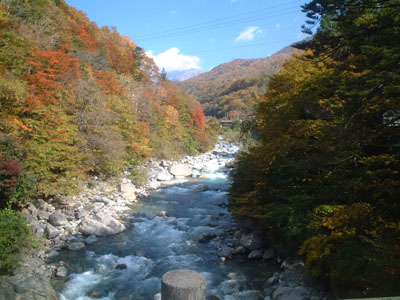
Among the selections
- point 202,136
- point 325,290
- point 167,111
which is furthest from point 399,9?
point 202,136

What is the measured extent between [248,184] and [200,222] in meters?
3.19

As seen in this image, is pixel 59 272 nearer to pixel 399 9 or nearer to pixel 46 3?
pixel 399 9

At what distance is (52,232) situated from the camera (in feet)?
32.8

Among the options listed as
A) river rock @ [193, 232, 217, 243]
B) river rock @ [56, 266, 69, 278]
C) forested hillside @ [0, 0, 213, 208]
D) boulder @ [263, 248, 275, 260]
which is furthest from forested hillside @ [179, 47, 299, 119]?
river rock @ [56, 266, 69, 278]

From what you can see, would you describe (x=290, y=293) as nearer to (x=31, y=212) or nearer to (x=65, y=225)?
(x=65, y=225)

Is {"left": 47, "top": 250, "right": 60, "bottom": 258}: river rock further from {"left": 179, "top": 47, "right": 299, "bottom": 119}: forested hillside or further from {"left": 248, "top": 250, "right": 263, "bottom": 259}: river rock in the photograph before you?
{"left": 179, "top": 47, "right": 299, "bottom": 119}: forested hillside

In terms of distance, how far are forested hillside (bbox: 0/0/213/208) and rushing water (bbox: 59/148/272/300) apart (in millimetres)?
3717

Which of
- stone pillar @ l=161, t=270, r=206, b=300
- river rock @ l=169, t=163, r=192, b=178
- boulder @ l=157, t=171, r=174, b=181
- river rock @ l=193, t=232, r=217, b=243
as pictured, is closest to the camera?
stone pillar @ l=161, t=270, r=206, b=300

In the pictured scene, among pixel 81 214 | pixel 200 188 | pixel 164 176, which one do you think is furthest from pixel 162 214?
pixel 164 176

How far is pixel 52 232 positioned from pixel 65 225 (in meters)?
0.92

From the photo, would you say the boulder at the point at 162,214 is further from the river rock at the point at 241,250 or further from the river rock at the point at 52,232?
the river rock at the point at 241,250

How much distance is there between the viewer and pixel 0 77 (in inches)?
436

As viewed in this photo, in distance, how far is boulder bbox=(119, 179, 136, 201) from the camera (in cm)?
1612

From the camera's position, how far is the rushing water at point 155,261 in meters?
7.34
